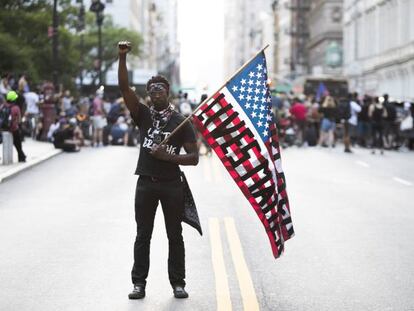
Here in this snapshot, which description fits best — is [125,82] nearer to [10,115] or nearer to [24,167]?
[10,115]

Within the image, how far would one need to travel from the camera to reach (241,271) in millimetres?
10680

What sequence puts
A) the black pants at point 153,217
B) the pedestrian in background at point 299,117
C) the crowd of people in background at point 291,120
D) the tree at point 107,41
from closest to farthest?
1. the black pants at point 153,217
2. the crowd of people in background at point 291,120
3. the pedestrian in background at point 299,117
4. the tree at point 107,41

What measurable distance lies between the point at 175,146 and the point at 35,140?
100ft

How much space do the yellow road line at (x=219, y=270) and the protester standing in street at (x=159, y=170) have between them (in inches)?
14.0

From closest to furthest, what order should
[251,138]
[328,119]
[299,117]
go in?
[251,138], [328,119], [299,117]

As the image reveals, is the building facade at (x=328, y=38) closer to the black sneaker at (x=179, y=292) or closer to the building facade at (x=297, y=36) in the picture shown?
the building facade at (x=297, y=36)

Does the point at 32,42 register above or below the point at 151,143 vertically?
above

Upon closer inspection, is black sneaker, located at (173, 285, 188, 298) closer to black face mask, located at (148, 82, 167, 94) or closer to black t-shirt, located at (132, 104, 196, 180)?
black t-shirt, located at (132, 104, 196, 180)

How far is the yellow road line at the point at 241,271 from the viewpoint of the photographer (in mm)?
8994

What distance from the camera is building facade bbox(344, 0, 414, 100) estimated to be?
2795 inches

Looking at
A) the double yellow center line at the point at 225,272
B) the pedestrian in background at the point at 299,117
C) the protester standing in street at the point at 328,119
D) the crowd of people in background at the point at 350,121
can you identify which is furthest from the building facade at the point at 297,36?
the double yellow center line at the point at 225,272

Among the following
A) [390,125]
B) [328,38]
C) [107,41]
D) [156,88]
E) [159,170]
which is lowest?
[390,125]

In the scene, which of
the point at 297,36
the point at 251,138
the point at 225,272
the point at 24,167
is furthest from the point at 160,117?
the point at 297,36

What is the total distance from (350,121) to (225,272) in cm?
3058
